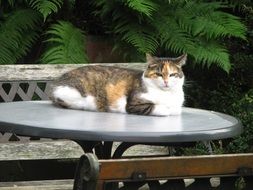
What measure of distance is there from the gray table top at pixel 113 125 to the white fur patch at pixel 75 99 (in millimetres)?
58

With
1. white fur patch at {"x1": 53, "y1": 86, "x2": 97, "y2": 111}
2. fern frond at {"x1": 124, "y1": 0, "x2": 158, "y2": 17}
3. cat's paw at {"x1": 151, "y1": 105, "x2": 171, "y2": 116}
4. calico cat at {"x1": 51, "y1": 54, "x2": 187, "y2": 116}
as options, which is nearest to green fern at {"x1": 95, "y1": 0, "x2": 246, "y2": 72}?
fern frond at {"x1": 124, "y1": 0, "x2": 158, "y2": 17}

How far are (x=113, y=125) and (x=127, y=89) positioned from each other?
469mm

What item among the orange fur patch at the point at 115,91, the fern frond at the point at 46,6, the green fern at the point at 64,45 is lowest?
the green fern at the point at 64,45

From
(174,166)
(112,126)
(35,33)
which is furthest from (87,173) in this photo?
(35,33)

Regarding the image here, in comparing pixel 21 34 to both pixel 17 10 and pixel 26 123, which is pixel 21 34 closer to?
pixel 17 10

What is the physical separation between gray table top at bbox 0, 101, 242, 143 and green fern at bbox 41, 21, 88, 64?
1361 millimetres

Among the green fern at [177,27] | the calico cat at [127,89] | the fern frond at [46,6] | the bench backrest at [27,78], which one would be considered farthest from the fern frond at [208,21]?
the calico cat at [127,89]

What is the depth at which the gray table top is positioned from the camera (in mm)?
2262

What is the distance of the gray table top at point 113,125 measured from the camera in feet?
7.42

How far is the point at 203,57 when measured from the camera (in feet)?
14.4

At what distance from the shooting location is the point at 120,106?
2836 millimetres

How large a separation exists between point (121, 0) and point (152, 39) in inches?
14.5

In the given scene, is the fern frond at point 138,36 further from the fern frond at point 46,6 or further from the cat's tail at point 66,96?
the cat's tail at point 66,96

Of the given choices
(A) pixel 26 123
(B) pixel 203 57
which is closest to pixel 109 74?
(A) pixel 26 123
